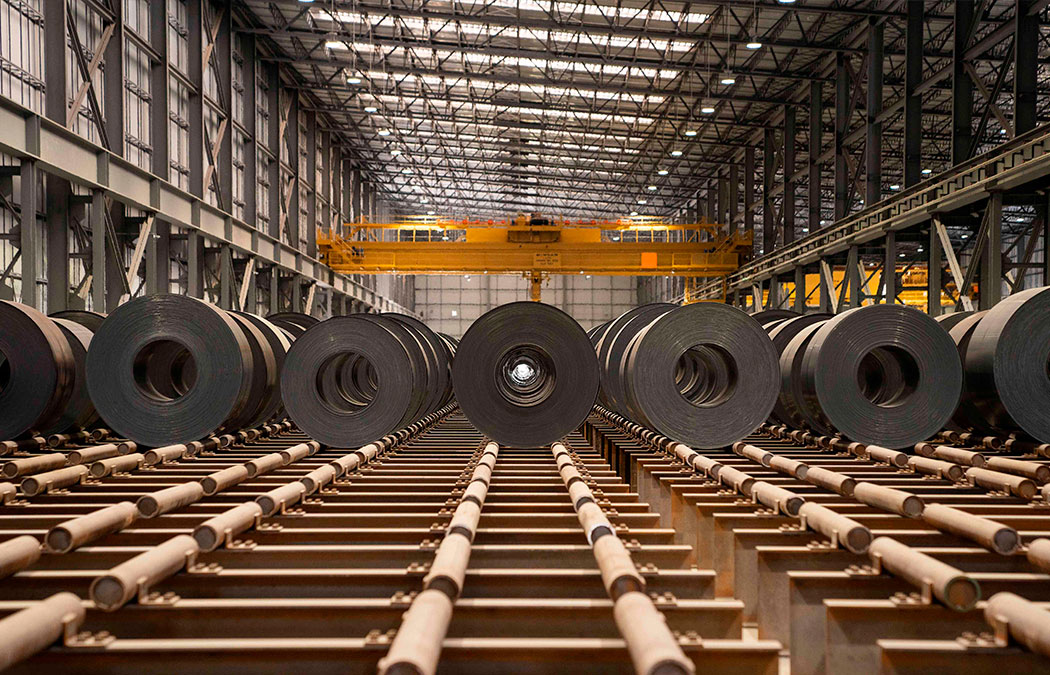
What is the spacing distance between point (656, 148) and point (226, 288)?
17684 millimetres

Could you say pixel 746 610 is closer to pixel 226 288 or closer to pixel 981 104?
pixel 226 288

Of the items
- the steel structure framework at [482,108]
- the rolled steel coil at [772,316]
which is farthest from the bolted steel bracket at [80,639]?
the rolled steel coil at [772,316]

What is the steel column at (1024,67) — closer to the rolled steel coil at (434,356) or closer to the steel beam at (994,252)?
the steel beam at (994,252)

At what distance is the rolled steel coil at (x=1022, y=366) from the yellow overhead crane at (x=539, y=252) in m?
16.1

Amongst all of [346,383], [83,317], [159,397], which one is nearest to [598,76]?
[346,383]

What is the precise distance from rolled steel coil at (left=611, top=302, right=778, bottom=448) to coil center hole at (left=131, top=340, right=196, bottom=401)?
4355mm

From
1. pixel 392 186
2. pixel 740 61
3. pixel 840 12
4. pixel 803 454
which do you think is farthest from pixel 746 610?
pixel 392 186

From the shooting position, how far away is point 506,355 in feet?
25.3

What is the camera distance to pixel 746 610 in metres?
4.91

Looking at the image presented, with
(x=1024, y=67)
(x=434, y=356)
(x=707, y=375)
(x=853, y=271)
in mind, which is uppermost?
(x=1024, y=67)

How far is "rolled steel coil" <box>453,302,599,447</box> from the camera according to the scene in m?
7.59

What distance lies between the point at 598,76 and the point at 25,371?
19.8 meters

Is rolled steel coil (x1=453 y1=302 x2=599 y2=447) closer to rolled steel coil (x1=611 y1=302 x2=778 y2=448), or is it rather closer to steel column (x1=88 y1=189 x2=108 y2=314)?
rolled steel coil (x1=611 y1=302 x2=778 y2=448)

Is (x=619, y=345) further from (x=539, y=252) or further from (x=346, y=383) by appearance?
(x=539, y=252)
